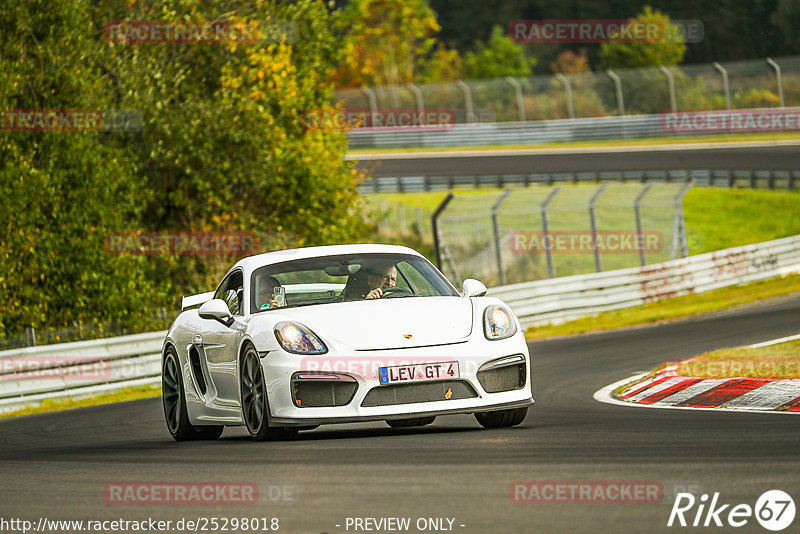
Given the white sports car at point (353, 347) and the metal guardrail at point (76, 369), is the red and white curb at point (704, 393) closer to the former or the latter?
the white sports car at point (353, 347)

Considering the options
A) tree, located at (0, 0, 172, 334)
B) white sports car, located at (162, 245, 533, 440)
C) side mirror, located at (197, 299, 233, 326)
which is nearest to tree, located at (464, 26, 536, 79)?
tree, located at (0, 0, 172, 334)

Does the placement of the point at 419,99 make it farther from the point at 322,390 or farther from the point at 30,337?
the point at 322,390

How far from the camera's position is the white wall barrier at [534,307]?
17.1 m

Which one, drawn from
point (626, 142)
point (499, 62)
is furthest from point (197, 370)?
point (499, 62)

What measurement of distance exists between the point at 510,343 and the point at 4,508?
3.50m

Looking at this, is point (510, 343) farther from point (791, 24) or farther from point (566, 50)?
point (566, 50)

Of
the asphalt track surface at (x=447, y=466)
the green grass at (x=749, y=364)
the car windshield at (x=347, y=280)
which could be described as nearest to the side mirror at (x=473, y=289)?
the car windshield at (x=347, y=280)

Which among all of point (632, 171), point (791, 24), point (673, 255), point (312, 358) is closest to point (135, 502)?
point (312, 358)

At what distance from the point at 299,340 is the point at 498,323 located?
53.5 inches

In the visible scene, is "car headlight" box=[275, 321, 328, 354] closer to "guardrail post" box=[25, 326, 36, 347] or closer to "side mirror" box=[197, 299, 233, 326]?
"side mirror" box=[197, 299, 233, 326]

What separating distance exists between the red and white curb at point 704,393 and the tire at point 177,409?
3.40 m

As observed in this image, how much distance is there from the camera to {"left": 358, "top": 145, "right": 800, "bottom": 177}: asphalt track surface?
4312cm

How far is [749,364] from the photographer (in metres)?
12.0

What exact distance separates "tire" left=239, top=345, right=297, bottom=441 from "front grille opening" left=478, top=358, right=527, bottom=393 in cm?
130
